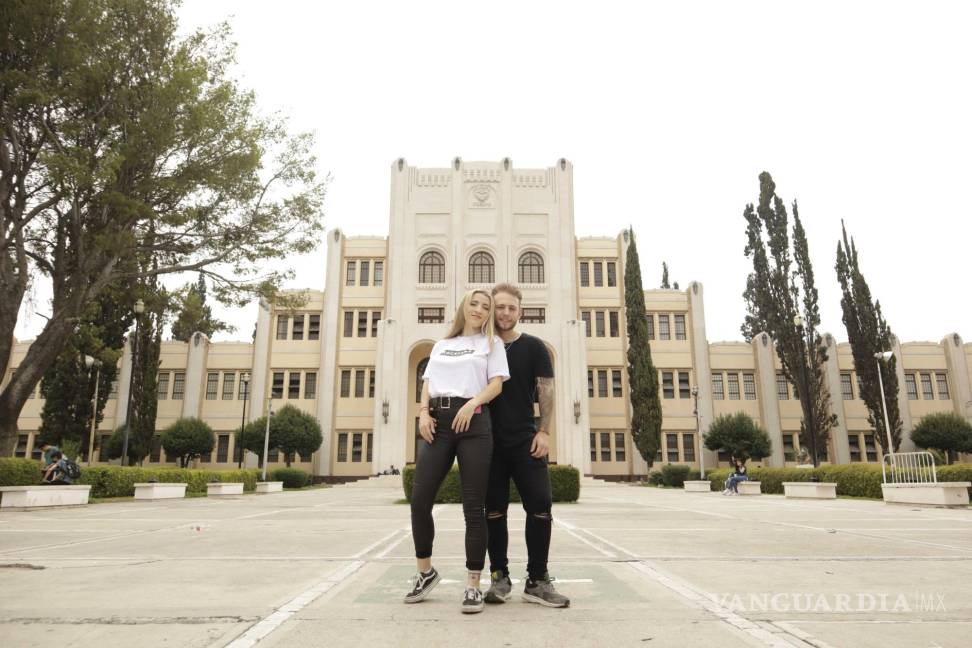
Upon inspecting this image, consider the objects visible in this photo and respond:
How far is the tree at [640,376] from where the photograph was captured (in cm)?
3556

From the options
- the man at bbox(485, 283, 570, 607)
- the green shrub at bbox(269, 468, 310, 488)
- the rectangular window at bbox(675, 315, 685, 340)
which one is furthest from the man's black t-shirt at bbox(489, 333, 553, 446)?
the rectangular window at bbox(675, 315, 685, 340)

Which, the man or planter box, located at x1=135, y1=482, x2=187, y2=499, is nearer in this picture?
the man

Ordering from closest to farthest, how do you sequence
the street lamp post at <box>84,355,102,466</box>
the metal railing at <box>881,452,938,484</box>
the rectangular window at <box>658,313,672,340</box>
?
the metal railing at <box>881,452,938,484</box>, the street lamp post at <box>84,355,102,466</box>, the rectangular window at <box>658,313,672,340</box>

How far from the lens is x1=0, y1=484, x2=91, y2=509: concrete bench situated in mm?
12328

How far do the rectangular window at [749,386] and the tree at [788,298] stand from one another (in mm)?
4895

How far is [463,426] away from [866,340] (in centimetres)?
3882

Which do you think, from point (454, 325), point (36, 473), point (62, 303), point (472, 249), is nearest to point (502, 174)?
point (472, 249)

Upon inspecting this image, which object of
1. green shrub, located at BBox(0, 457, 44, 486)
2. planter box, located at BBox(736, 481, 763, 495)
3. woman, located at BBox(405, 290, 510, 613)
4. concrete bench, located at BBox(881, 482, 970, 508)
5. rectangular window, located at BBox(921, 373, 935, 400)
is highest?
rectangular window, located at BBox(921, 373, 935, 400)

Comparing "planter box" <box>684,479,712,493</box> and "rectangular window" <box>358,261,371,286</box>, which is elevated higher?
"rectangular window" <box>358,261,371,286</box>

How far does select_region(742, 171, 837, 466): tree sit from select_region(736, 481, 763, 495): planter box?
47.3 feet

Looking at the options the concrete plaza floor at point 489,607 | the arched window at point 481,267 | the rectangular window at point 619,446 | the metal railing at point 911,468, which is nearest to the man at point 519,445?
the concrete plaza floor at point 489,607

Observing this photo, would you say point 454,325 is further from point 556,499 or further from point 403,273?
point 403,273

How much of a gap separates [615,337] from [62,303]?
1244 inches

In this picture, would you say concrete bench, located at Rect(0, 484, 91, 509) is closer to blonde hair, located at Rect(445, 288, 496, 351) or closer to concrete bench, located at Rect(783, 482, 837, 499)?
blonde hair, located at Rect(445, 288, 496, 351)
